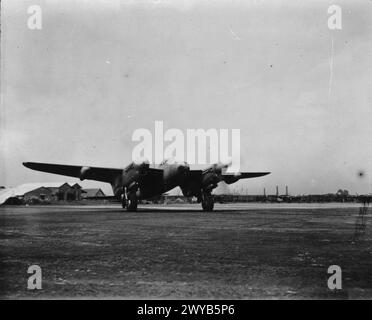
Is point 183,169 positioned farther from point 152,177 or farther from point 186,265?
point 186,265

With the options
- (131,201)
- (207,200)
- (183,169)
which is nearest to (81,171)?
(131,201)

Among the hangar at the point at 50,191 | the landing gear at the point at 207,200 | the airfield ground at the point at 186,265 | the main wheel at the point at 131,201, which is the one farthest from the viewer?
the hangar at the point at 50,191

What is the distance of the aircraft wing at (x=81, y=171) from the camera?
3264 centimetres

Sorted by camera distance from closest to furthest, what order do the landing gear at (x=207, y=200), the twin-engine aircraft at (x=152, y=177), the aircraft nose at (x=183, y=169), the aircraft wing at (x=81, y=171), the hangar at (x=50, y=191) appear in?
the aircraft nose at (x=183, y=169) < the twin-engine aircraft at (x=152, y=177) < the aircraft wing at (x=81, y=171) < the landing gear at (x=207, y=200) < the hangar at (x=50, y=191)

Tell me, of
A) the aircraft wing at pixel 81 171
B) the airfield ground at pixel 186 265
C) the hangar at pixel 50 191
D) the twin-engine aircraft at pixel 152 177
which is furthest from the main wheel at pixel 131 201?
the hangar at pixel 50 191

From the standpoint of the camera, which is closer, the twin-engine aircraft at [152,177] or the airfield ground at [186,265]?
the airfield ground at [186,265]

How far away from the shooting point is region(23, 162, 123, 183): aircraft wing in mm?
32641


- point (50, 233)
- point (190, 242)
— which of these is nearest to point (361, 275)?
point (190, 242)

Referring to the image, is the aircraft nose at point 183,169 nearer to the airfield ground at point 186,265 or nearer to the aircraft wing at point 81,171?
the aircraft wing at point 81,171

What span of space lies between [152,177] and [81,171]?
5671 mm

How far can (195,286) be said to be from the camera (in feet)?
20.9

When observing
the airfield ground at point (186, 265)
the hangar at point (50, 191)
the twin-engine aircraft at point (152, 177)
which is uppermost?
the twin-engine aircraft at point (152, 177)
